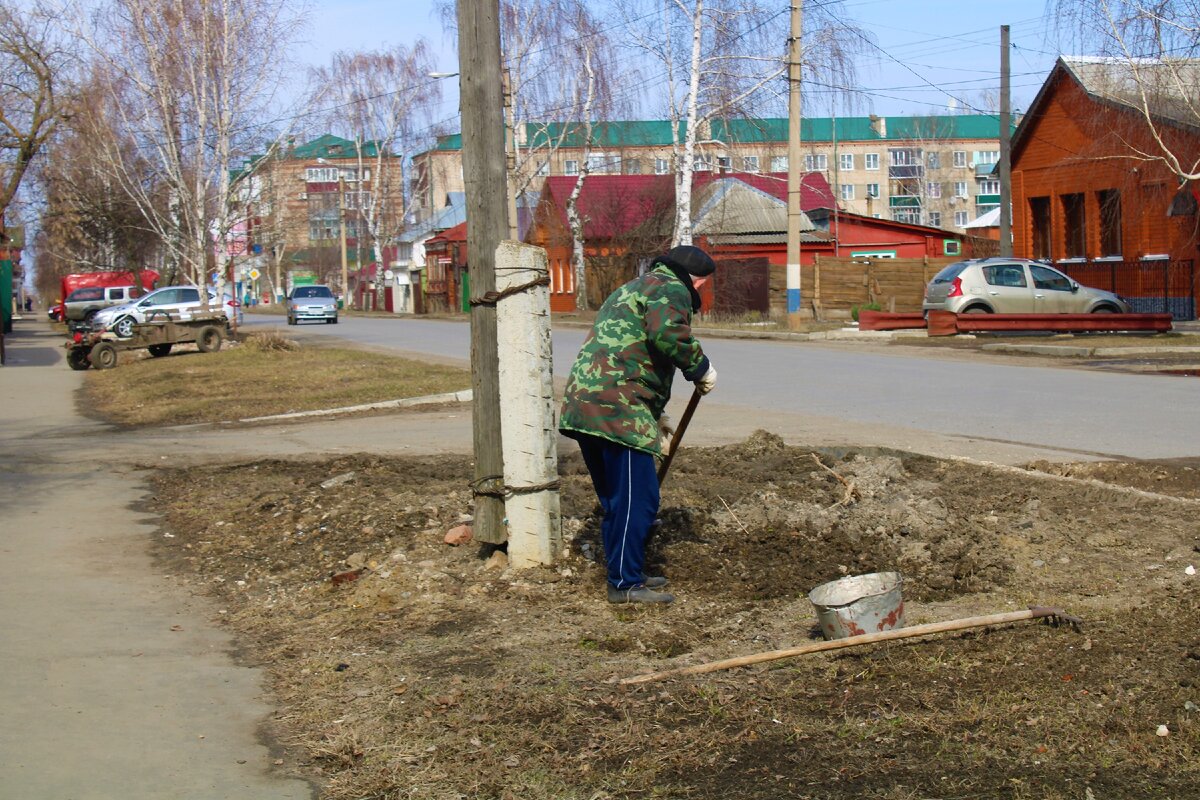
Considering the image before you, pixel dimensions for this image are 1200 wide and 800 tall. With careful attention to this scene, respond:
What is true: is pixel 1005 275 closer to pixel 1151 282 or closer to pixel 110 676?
pixel 1151 282

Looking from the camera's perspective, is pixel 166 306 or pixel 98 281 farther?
pixel 98 281

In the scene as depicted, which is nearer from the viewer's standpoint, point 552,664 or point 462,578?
point 552,664

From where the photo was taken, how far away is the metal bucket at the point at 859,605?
4637 millimetres

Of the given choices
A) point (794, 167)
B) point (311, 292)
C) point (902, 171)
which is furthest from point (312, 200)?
point (902, 171)

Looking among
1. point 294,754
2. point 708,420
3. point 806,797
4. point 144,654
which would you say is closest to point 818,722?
point 806,797

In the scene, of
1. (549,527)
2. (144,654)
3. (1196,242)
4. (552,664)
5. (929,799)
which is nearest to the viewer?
(929,799)

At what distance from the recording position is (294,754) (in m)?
4.19

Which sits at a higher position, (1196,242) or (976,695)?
(1196,242)

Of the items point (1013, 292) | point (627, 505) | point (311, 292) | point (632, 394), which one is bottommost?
point (627, 505)

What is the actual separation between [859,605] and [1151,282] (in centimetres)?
3055

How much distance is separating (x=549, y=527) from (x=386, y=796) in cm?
250

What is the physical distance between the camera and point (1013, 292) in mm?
26922

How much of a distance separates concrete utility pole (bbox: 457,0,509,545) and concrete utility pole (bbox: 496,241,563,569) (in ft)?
0.88

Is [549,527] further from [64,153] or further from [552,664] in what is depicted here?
[64,153]
